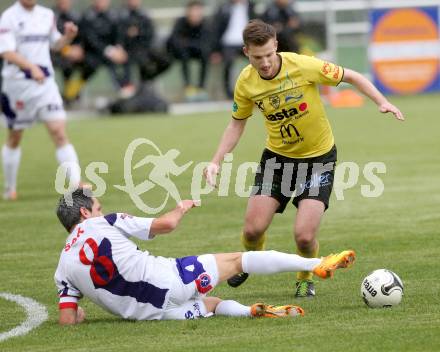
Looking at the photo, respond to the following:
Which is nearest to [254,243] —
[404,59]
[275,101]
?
[275,101]

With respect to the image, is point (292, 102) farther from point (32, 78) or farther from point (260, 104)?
point (32, 78)

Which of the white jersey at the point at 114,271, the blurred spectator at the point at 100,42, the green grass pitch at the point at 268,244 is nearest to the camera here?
the green grass pitch at the point at 268,244

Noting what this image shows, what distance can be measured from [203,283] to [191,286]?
0.08m

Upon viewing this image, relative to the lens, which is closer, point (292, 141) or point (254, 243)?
point (292, 141)

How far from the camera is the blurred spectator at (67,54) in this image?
2414 centimetres

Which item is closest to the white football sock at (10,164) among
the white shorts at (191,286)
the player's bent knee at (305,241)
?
the player's bent knee at (305,241)

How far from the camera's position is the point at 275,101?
817cm

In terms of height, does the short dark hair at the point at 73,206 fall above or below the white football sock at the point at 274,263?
above

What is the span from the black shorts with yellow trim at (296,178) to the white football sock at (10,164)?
576 cm

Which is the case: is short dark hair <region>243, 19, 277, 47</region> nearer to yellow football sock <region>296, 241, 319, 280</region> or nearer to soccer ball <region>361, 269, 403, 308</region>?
yellow football sock <region>296, 241, 319, 280</region>

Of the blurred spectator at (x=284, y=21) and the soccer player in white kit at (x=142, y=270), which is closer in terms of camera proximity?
the soccer player in white kit at (x=142, y=270)

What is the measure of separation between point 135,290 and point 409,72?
67.3ft

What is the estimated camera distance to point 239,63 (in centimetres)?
2770

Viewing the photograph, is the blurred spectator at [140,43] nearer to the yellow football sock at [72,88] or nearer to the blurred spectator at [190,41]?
the blurred spectator at [190,41]
